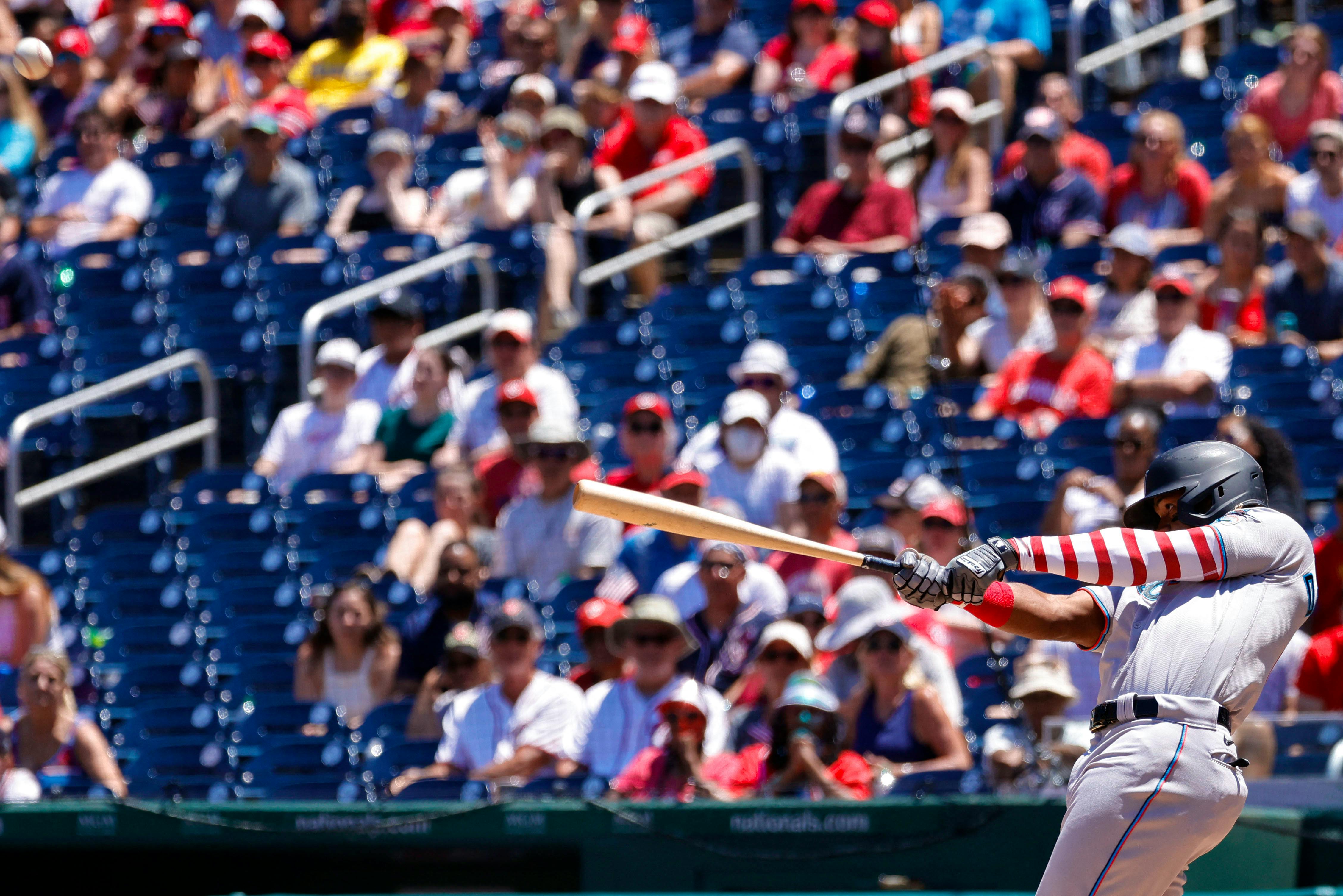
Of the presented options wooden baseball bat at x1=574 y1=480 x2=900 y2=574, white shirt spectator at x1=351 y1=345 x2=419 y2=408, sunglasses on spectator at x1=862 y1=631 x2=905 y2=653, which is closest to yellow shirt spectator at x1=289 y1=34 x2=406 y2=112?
white shirt spectator at x1=351 y1=345 x2=419 y2=408

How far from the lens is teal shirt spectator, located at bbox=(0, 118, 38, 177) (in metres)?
12.5

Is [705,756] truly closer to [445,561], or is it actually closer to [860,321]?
[445,561]

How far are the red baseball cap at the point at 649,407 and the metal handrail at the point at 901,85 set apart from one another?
2175 mm

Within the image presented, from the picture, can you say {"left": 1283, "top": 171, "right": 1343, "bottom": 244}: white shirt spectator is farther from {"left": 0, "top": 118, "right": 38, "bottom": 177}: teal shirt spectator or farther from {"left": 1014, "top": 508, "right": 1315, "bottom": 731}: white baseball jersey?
{"left": 0, "top": 118, "right": 38, "bottom": 177}: teal shirt spectator

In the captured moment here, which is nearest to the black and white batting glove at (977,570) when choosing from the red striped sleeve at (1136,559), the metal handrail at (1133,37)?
the red striped sleeve at (1136,559)

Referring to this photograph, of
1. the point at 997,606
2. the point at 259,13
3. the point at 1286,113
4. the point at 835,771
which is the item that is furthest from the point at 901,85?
the point at 997,606

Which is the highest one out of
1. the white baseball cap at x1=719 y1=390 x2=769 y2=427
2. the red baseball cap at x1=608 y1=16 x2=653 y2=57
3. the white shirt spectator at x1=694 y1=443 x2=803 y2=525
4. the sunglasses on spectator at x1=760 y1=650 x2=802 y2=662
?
the red baseball cap at x1=608 y1=16 x2=653 y2=57

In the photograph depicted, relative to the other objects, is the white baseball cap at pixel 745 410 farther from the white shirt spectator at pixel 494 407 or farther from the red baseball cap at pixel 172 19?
the red baseball cap at pixel 172 19

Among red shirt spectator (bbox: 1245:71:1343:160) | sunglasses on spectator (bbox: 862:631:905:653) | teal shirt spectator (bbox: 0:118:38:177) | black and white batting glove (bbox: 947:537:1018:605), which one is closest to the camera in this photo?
black and white batting glove (bbox: 947:537:1018:605)

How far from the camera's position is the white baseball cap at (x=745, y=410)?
27.8 ft

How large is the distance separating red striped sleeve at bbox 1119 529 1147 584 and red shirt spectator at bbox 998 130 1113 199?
5.83 metres

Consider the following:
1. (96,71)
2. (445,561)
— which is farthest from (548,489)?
(96,71)

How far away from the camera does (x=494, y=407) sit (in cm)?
949

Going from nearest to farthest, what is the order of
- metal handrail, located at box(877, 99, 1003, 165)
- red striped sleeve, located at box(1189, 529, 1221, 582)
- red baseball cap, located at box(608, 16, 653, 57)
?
red striped sleeve, located at box(1189, 529, 1221, 582), metal handrail, located at box(877, 99, 1003, 165), red baseball cap, located at box(608, 16, 653, 57)
